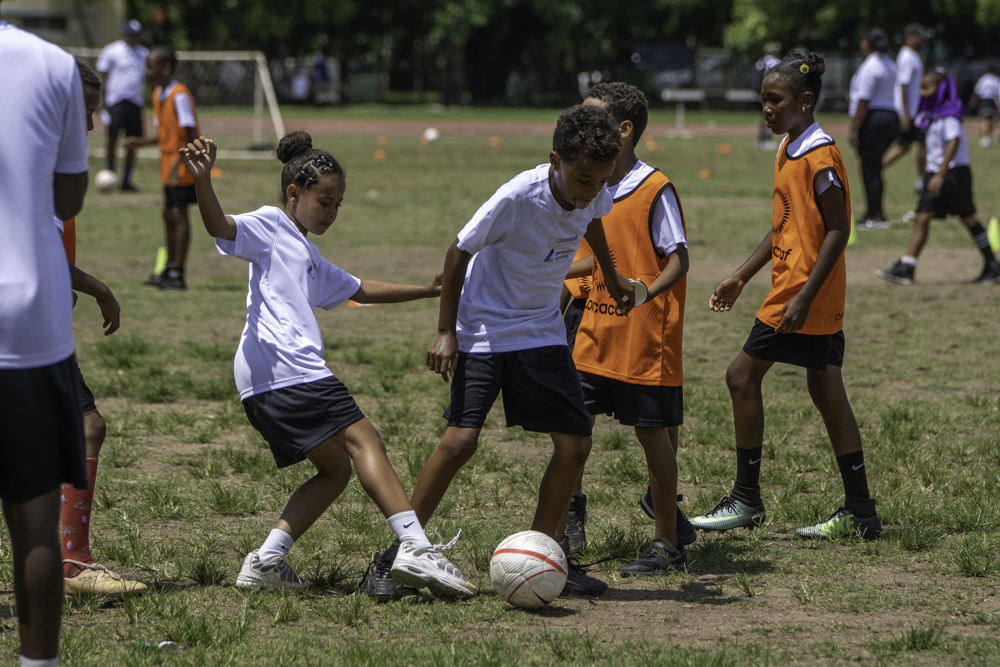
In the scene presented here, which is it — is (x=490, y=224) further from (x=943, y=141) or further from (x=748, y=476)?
(x=943, y=141)

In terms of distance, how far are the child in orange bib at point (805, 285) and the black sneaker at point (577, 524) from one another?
20.9 inches

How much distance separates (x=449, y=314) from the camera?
11.9ft

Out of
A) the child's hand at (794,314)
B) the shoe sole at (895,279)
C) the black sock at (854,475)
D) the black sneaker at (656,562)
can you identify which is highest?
the child's hand at (794,314)

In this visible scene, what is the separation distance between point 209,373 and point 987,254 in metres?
7.03

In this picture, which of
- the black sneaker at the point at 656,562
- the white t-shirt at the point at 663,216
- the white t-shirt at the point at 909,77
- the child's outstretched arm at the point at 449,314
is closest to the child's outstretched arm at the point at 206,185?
the child's outstretched arm at the point at 449,314

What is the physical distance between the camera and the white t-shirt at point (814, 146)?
432 centimetres

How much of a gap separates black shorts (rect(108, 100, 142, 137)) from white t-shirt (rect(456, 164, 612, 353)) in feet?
45.9

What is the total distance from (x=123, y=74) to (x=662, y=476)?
14461 mm

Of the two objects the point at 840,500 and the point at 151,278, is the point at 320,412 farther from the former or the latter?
the point at 151,278

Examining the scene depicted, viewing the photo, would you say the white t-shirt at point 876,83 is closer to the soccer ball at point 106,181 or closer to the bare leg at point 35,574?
the soccer ball at point 106,181

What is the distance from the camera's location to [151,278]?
9.99 m

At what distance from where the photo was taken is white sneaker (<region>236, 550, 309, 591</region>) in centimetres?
376

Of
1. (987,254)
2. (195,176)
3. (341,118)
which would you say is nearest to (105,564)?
(195,176)

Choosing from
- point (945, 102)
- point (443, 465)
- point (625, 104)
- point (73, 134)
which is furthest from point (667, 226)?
point (945, 102)
